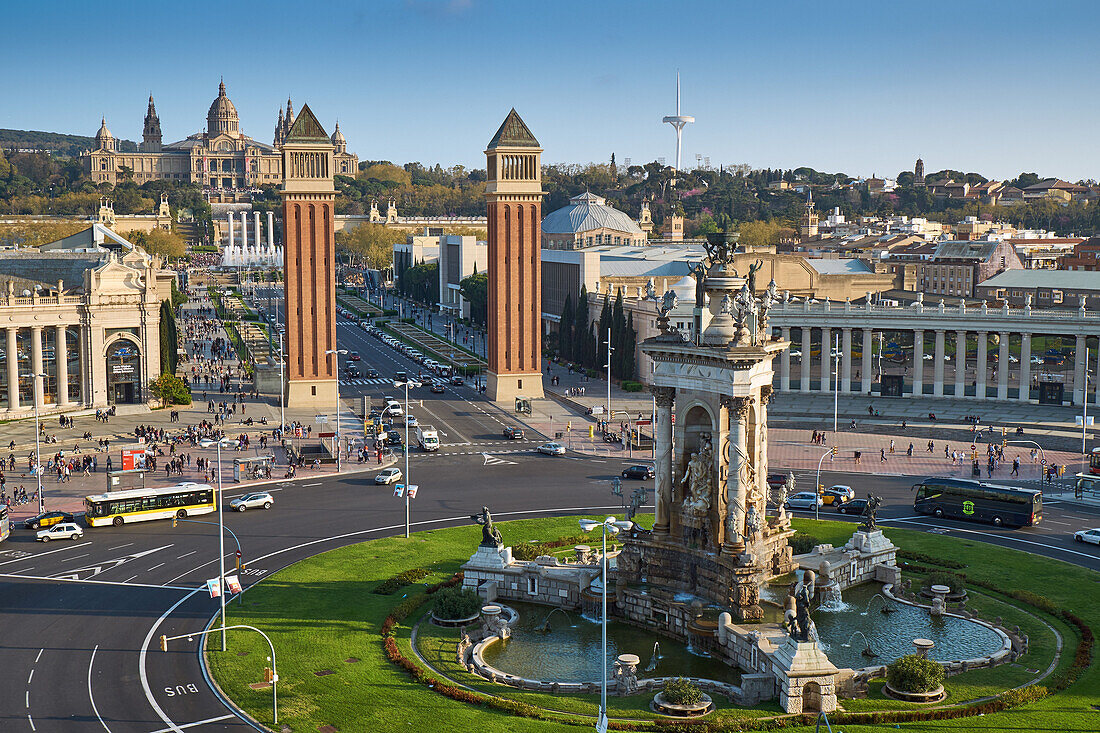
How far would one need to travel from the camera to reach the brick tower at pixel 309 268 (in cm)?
11275

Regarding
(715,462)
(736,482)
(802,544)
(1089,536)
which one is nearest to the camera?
(736,482)

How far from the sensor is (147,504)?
69.6 m

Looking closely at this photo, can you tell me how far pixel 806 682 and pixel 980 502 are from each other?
34.6 meters

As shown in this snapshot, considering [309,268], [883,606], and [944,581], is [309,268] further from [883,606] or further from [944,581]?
[944,581]

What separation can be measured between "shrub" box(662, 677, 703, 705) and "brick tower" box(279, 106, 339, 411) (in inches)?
3045

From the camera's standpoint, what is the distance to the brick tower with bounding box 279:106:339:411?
113 metres

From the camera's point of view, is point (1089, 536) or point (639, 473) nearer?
point (1089, 536)

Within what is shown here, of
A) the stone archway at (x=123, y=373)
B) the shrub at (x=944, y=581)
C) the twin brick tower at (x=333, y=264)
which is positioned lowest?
the shrub at (x=944, y=581)

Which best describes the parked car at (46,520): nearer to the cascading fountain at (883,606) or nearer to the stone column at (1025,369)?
the cascading fountain at (883,606)

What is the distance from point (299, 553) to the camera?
61.0 meters

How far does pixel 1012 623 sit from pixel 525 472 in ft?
135

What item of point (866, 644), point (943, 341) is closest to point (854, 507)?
point (866, 644)

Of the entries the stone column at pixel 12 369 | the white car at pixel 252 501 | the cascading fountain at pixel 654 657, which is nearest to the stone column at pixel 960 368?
the white car at pixel 252 501

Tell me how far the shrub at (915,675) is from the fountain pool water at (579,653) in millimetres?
5781
